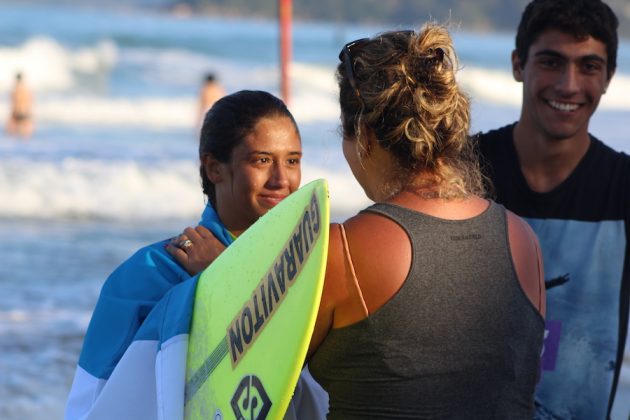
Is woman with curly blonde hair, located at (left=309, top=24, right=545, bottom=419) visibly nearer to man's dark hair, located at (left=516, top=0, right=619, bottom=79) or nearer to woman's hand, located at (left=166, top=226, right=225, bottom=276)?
woman's hand, located at (left=166, top=226, right=225, bottom=276)

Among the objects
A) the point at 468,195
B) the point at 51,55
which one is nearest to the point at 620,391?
the point at 468,195

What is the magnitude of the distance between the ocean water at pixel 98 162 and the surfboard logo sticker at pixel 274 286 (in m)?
0.41

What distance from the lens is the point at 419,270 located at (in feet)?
6.17

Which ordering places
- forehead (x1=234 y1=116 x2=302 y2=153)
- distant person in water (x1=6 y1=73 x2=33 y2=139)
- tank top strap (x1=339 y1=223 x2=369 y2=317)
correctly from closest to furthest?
tank top strap (x1=339 y1=223 x2=369 y2=317) < forehead (x1=234 y1=116 x2=302 y2=153) < distant person in water (x1=6 y1=73 x2=33 y2=139)

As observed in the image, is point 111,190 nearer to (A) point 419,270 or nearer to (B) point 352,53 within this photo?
(B) point 352,53

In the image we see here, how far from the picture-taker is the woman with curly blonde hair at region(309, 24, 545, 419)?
1877 mm

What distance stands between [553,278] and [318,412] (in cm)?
87

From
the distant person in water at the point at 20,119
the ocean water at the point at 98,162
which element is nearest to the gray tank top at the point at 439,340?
the ocean water at the point at 98,162

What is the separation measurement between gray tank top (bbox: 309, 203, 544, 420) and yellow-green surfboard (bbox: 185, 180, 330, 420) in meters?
0.08

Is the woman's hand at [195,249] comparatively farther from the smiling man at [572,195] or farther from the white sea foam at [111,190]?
the white sea foam at [111,190]

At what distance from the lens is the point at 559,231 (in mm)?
2891

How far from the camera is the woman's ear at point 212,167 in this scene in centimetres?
267

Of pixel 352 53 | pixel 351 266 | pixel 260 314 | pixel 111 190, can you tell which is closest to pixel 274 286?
pixel 260 314

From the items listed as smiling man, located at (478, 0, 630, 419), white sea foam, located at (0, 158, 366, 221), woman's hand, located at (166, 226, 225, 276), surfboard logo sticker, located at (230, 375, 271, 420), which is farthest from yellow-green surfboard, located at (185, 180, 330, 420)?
white sea foam, located at (0, 158, 366, 221)
